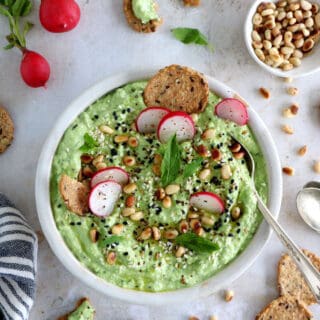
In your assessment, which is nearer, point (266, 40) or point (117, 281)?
point (117, 281)

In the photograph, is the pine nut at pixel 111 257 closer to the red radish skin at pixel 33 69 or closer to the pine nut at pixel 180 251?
the pine nut at pixel 180 251

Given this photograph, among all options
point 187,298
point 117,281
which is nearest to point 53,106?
point 117,281

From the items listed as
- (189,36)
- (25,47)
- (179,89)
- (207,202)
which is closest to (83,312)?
(207,202)

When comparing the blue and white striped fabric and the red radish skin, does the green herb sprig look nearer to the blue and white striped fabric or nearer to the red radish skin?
the red radish skin

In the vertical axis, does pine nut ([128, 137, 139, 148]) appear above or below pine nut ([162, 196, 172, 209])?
above

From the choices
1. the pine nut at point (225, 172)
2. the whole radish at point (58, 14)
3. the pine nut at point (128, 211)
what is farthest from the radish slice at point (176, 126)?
the whole radish at point (58, 14)

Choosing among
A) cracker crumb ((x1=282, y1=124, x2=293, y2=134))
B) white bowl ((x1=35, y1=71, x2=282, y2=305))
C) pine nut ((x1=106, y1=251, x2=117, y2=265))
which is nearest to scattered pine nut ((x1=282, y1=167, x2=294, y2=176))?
cracker crumb ((x1=282, y1=124, x2=293, y2=134))

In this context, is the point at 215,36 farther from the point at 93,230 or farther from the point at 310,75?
the point at 93,230
